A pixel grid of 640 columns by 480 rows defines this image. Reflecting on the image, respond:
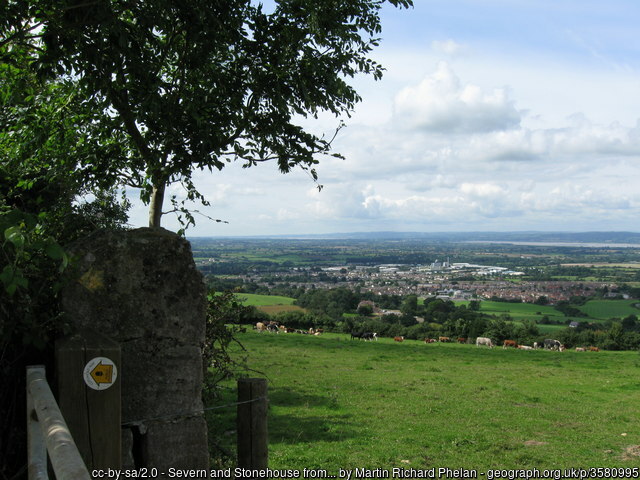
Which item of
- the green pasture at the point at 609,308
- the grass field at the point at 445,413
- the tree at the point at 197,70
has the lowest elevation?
the green pasture at the point at 609,308

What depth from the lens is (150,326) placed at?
370 centimetres

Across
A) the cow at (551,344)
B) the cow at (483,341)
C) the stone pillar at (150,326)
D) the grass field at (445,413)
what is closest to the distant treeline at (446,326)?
the cow at (551,344)

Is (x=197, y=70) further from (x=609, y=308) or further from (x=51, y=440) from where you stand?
(x=609, y=308)

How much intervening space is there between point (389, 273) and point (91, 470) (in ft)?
463

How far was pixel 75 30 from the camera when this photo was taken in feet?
17.1

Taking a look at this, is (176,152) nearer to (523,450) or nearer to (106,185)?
(106,185)

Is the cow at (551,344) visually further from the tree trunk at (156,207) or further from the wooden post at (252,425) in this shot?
the wooden post at (252,425)

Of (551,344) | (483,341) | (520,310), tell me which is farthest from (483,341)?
(520,310)

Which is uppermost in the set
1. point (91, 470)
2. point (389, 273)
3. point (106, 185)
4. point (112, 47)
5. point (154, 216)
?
point (112, 47)

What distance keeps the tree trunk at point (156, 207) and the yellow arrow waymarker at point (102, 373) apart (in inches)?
145

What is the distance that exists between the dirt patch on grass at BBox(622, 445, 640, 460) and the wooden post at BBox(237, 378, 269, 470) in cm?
787

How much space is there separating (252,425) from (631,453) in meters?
8.39

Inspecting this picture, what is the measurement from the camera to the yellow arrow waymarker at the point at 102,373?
9.88ft

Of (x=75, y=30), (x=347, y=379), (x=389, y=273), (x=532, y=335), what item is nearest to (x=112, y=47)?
(x=75, y=30)
